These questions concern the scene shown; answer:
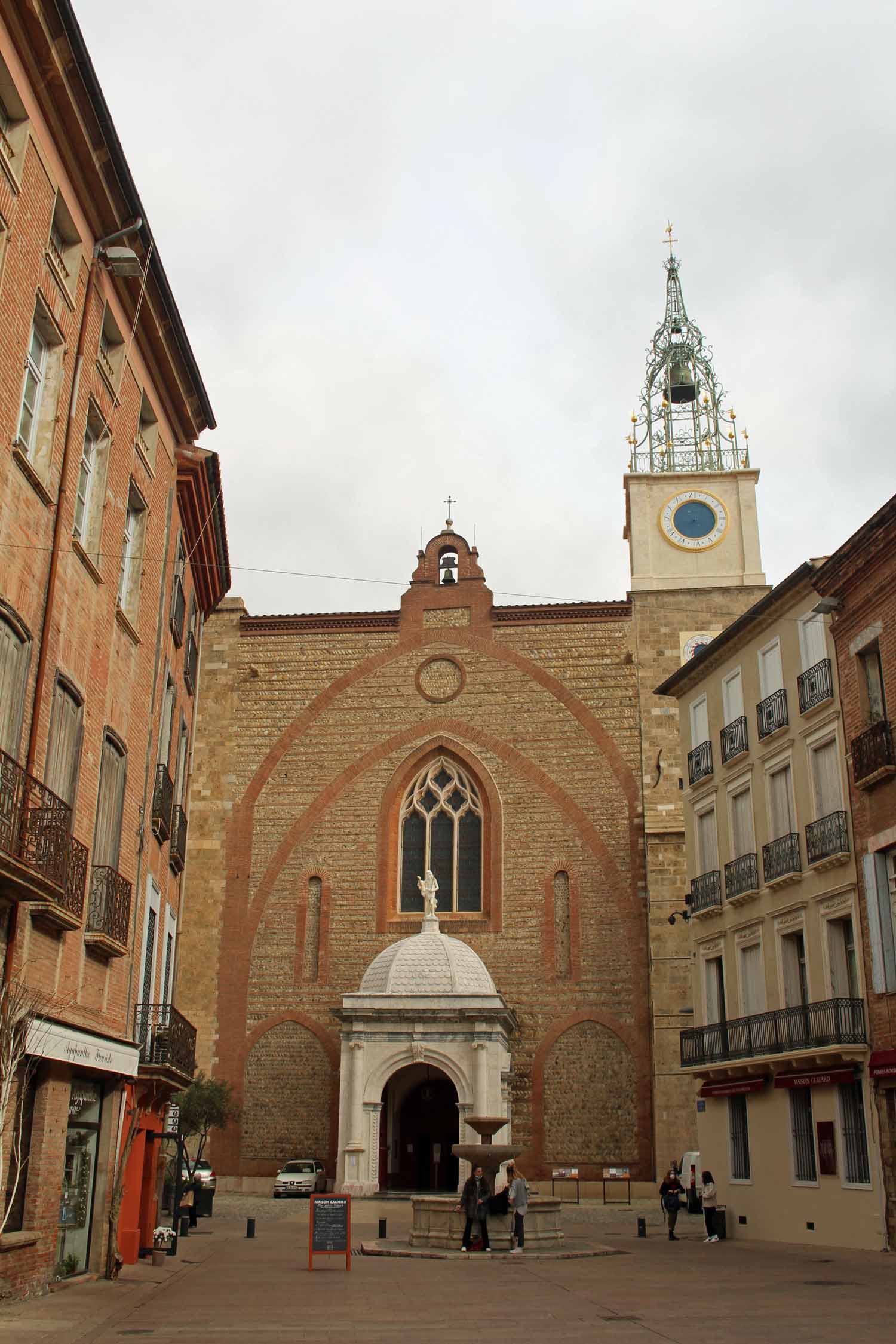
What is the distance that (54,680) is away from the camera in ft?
43.3

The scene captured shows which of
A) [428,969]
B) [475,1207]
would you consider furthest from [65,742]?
→ [428,969]

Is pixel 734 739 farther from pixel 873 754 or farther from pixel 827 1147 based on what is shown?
pixel 827 1147

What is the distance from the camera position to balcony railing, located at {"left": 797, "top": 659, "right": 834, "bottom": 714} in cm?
2319

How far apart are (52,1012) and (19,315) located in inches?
269

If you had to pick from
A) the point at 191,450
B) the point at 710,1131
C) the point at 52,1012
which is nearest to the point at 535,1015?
the point at 710,1131

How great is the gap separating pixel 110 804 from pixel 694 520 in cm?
2912

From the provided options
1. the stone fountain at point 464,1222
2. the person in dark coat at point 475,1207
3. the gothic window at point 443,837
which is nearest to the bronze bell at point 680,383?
the gothic window at point 443,837

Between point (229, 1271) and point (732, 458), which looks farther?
point (732, 458)

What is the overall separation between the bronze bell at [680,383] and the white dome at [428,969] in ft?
71.8

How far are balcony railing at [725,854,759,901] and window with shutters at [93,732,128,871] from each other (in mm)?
13764

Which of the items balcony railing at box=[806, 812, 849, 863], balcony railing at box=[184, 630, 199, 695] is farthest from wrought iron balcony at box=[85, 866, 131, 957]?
balcony railing at box=[806, 812, 849, 863]

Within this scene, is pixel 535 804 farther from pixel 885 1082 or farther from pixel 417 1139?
pixel 885 1082

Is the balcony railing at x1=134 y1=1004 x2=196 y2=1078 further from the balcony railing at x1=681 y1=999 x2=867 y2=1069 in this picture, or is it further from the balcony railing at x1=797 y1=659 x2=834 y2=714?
the balcony railing at x1=797 y1=659 x2=834 y2=714

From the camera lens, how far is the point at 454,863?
37.4m
